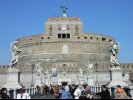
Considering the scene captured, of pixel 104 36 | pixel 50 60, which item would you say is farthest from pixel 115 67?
pixel 104 36

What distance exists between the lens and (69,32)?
93188 mm

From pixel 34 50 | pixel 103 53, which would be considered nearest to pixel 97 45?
pixel 103 53

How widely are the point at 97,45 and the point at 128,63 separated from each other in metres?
12.2

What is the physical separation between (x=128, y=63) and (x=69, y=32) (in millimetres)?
20008

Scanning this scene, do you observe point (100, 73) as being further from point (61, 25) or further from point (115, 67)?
point (115, 67)

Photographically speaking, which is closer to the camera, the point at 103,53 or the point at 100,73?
the point at 100,73

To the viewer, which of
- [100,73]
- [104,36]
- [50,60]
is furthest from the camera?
[104,36]

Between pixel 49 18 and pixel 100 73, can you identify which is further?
pixel 49 18

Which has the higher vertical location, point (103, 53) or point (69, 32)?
point (69, 32)

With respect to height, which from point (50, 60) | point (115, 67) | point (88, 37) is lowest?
point (115, 67)

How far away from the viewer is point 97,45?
307 ft

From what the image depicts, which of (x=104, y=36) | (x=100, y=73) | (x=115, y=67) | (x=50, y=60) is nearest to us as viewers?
(x=115, y=67)

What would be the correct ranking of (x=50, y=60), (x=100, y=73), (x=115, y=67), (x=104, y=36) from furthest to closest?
(x=104, y=36), (x=50, y=60), (x=100, y=73), (x=115, y=67)

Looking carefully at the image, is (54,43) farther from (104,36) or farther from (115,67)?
(115,67)
